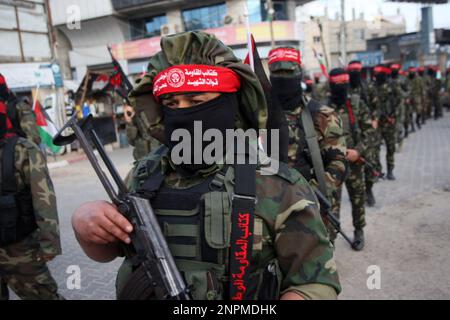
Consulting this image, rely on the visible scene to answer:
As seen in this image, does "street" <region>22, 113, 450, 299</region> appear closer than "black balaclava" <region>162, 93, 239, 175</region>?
No

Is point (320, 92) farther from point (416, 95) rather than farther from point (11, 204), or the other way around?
point (11, 204)

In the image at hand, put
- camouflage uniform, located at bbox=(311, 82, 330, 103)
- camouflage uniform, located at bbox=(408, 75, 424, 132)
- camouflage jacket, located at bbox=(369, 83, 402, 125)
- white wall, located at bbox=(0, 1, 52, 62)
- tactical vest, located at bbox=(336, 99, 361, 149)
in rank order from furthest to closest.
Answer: white wall, located at bbox=(0, 1, 52, 62) < camouflage uniform, located at bbox=(408, 75, 424, 132) < camouflage uniform, located at bbox=(311, 82, 330, 103) < camouflage jacket, located at bbox=(369, 83, 402, 125) < tactical vest, located at bbox=(336, 99, 361, 149)

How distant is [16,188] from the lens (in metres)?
2.70

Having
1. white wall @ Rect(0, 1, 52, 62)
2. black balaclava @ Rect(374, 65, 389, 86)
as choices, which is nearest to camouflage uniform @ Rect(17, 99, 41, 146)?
black balaclava @ Rect(374, 65, 389, 86)

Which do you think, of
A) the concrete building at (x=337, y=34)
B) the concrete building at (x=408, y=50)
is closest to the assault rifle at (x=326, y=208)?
the concrete building at (x=408, y=50)

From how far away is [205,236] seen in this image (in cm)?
133

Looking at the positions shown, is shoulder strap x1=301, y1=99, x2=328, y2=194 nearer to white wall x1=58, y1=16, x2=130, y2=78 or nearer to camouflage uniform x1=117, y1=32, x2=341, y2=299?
camouflage uniform x1=117, y1=32, x2=341, y2=299

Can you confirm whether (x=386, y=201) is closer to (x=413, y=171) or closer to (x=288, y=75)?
(x=413, y=171)

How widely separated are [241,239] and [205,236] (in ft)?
0.42

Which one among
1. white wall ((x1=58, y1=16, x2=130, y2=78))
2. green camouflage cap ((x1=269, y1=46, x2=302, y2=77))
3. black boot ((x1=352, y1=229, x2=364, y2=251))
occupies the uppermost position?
white wall ((x1=58, y1=16, x2=130, y2=78))

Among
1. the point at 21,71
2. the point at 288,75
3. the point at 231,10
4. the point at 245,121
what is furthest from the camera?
the point at 231,10

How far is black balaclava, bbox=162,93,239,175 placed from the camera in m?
1.41

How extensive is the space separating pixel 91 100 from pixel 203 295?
50.7 feet

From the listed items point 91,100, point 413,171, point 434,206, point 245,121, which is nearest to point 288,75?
point 245,121
